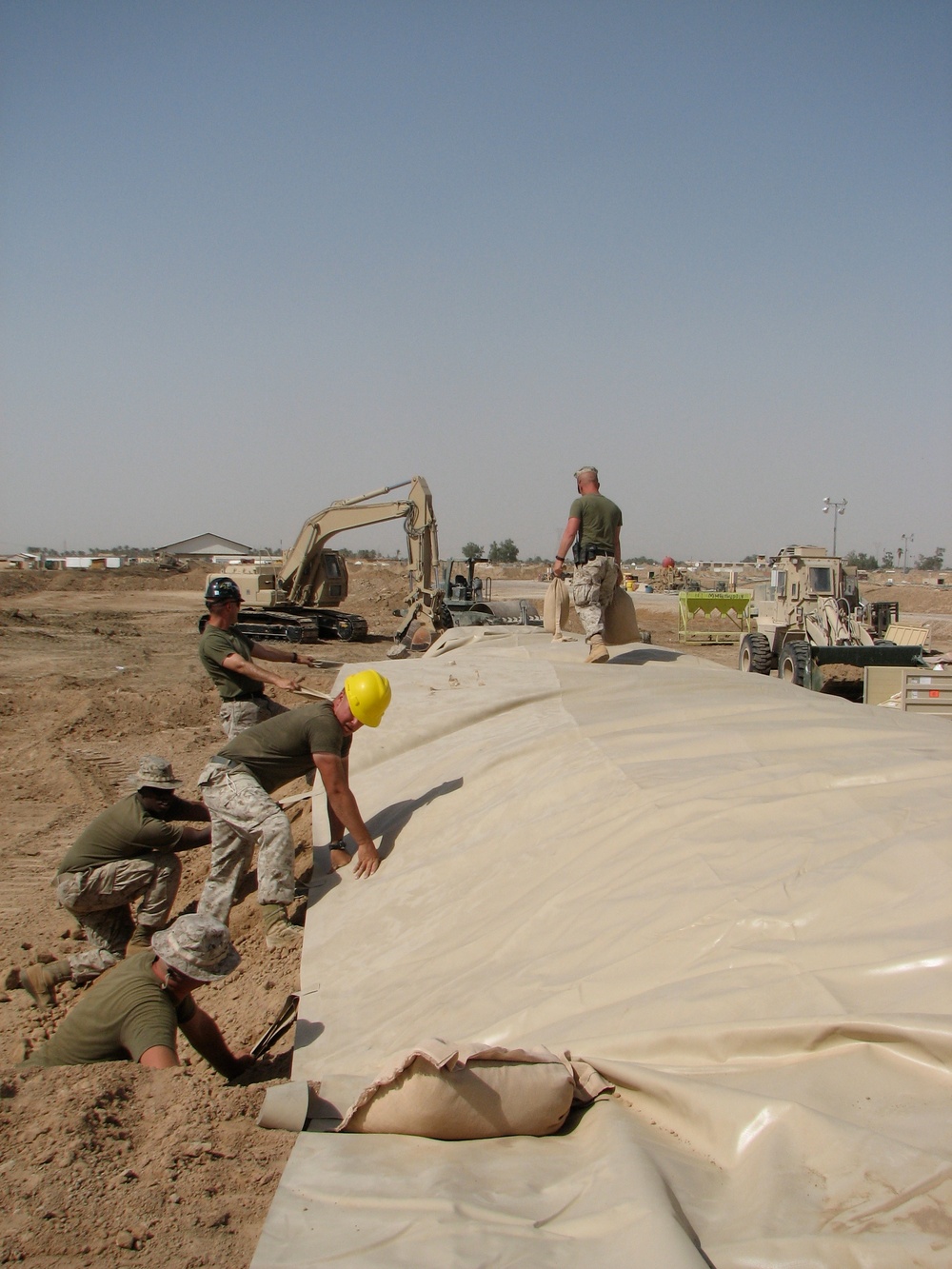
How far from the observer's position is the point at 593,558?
6.30m

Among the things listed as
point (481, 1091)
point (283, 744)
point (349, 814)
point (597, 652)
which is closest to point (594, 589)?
point (597, 652)

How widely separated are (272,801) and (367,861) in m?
0.59

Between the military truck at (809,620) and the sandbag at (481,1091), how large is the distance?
10615 mm

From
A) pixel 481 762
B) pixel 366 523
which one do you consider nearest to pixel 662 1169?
pixel 481 762

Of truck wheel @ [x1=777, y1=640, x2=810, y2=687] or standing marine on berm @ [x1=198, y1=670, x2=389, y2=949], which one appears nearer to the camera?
standing marine on berm @ [x1=198, y1=670, x2=389, y2=949]

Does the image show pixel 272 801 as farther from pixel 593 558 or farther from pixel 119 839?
pixel 593 558

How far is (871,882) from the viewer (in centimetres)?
252

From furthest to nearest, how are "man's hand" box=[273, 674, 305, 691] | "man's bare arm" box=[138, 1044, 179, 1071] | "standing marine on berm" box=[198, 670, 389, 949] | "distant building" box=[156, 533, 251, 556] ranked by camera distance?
"distant building" box=[156, 533, 251, 556]
"man's hand" box=[273, 674, 305, 691]
"standing marine on berm" box=[198, 670, 389, 949]
"man's bare arm" box=[138, 1044, 179, 1071]

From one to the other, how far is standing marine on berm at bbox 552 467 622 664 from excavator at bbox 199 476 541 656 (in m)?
9.50

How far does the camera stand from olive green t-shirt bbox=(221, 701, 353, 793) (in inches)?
175

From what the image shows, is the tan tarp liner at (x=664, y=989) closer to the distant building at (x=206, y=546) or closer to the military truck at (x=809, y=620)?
the military truck at (x=809, y=620)

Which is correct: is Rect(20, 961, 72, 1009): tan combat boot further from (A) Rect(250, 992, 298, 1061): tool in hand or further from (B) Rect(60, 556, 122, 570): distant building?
(B) Rect(60, 556, 122, 570): distant building

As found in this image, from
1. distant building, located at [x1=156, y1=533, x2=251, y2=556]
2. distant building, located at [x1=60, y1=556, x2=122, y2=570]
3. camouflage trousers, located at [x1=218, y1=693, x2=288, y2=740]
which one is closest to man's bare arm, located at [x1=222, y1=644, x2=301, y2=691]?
camouflage trousers, located at [x1=218, y1=693, x2=288, y2=740]

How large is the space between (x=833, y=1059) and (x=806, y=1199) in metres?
0.37
